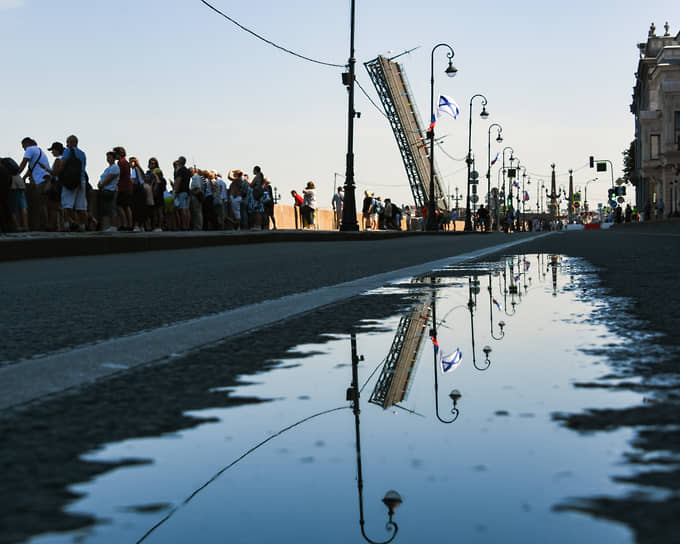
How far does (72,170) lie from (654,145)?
2889 inches

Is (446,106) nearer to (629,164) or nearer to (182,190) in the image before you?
(182,190)

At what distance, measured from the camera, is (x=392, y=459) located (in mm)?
1645

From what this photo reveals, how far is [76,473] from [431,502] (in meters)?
0.63

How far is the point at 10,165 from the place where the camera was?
49.3 ft

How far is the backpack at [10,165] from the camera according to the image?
15000mm

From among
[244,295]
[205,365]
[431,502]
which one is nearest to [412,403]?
[431,502]

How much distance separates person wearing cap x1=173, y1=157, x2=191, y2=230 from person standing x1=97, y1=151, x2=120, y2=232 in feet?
10.7

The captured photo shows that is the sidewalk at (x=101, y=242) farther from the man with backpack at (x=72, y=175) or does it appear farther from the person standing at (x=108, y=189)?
the person standing at (x=108, y=189)

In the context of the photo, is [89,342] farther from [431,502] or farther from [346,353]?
[431,502]

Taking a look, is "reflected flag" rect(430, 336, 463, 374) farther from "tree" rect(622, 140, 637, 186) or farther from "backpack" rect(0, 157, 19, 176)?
"tree" rect(622, 140, 637, 186)

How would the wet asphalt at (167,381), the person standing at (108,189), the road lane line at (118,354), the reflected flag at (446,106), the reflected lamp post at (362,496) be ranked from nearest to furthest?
1. the reflected lamp post at (362,496)
2. the wet asphalt at (167,381)
3. the road lane line at (118,354)
4. the person standing at (108,189)
5. the reflected flag at (446,106)

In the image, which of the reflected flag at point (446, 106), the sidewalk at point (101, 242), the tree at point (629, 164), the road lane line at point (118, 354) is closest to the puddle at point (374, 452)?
the road lane line at point (118, 354)

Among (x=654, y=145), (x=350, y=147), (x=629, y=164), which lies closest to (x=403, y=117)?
(x=654, y=145)

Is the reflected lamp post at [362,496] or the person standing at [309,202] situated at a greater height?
the person standing at [309,202]
